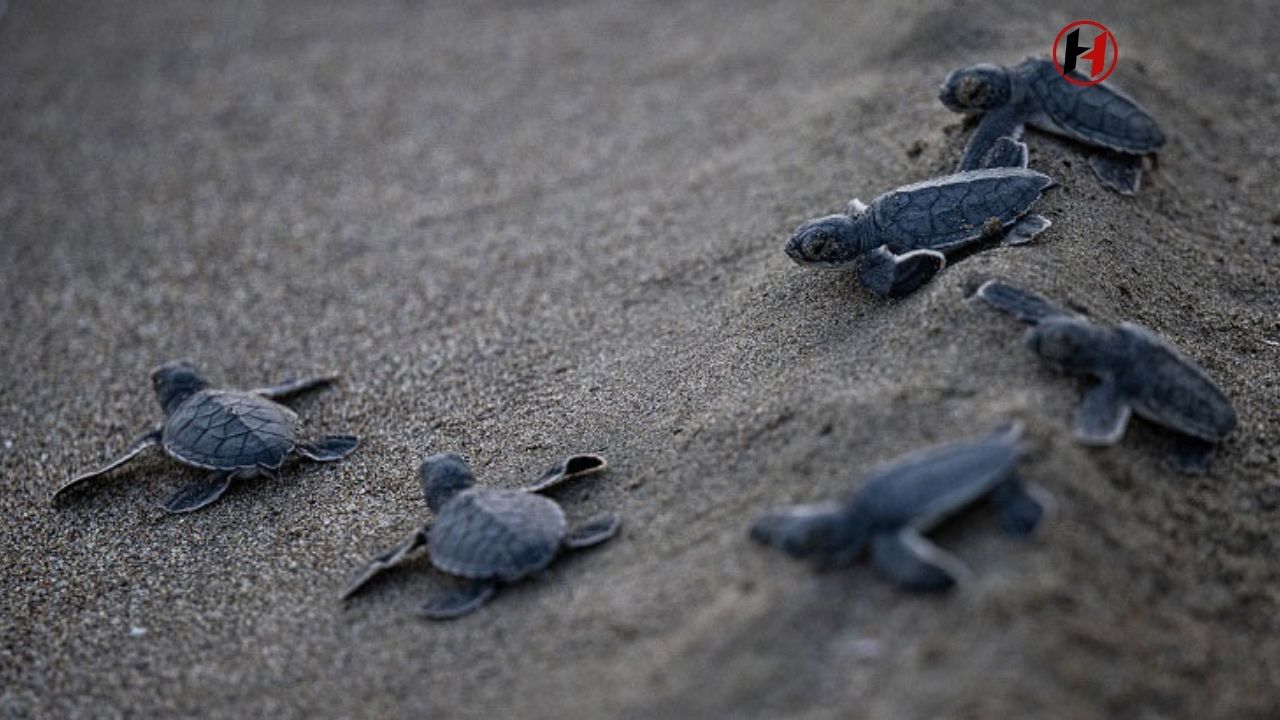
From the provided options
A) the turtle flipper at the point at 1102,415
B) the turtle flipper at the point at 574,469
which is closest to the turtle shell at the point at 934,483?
the turtle flipper at the point at 1102,415

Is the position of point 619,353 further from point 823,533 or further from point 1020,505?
point 1020,505


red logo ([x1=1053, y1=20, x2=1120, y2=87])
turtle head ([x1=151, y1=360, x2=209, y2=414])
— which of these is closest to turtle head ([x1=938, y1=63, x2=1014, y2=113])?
red logo ([x1=1053, y1=20, x2=1120, y2=87])

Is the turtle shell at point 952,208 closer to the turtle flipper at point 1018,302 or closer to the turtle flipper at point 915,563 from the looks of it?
the turtle flipper at point 1018,302

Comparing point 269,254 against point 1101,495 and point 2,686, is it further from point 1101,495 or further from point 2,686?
point 1101,495

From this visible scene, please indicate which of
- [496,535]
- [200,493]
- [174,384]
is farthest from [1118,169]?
[174,384]

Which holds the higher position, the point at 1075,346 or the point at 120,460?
the point at 1075,346
